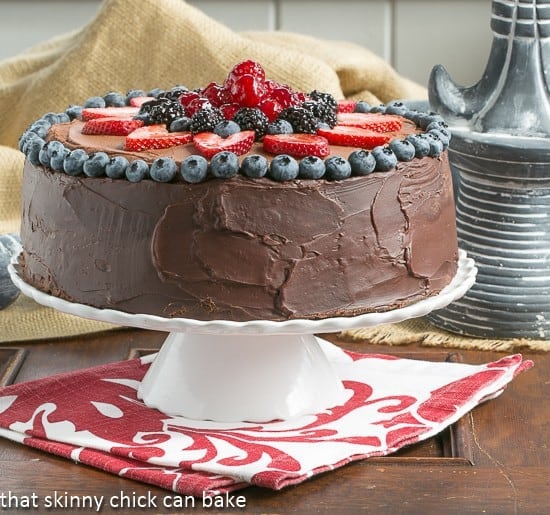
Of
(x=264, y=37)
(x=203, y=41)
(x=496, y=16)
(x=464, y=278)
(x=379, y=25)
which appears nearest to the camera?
(x=464, y=278)

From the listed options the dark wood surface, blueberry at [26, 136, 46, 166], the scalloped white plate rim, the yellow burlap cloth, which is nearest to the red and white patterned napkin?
the dark wood surface

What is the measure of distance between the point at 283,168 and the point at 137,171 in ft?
0.56

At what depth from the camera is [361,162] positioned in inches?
56.4

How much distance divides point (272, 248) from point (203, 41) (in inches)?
45.6

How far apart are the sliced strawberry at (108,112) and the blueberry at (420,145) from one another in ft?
1.27

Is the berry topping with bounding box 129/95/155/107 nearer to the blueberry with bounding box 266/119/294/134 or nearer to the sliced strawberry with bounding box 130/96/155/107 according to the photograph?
the sliced strawberry with bounding box 130/96/155/107

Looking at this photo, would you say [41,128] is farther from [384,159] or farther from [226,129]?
[384,159]

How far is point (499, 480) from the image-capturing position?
4.62ft

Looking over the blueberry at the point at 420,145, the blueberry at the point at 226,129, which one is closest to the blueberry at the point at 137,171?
the blueberry at the point at 226,129

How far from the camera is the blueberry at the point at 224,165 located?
54.7 inches

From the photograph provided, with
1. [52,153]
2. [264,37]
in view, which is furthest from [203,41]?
[52,153]

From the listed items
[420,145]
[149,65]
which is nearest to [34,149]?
[420,145]

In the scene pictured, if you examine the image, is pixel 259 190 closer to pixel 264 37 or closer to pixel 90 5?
pixel 264 37

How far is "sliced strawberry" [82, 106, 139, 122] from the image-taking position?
64.8 inches
